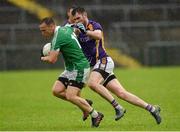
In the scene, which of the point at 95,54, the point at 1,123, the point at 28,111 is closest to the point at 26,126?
the point at 1,123

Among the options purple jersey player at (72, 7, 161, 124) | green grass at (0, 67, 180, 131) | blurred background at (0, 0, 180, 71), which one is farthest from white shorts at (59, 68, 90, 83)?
blurred background at (0, 0, 180, 71)

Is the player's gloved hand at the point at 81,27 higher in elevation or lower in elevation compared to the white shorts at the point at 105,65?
higher

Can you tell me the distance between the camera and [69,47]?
1136 centimetres

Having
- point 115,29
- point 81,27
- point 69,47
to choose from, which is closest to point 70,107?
point 69,47

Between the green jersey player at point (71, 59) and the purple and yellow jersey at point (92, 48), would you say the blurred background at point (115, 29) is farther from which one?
the green jersey player at point (71, 59)

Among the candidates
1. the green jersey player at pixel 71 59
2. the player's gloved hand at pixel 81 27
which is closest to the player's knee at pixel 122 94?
the green jersey player at pixel 71 59

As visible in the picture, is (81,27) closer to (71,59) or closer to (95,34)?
(95,34)

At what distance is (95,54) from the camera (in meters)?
12.0

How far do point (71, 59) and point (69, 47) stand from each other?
0.66 ft

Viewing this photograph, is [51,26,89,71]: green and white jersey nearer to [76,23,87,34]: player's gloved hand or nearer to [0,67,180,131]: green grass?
[76,23,87,34]: player's gloved hand

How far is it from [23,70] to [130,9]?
611 cm

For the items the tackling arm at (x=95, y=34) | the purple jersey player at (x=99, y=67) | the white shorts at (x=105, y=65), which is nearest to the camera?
the tackling arm at (x=95, y=34)

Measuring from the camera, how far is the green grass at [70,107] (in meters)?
11.5

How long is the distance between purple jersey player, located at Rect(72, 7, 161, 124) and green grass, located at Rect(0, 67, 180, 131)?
0.31 metres
